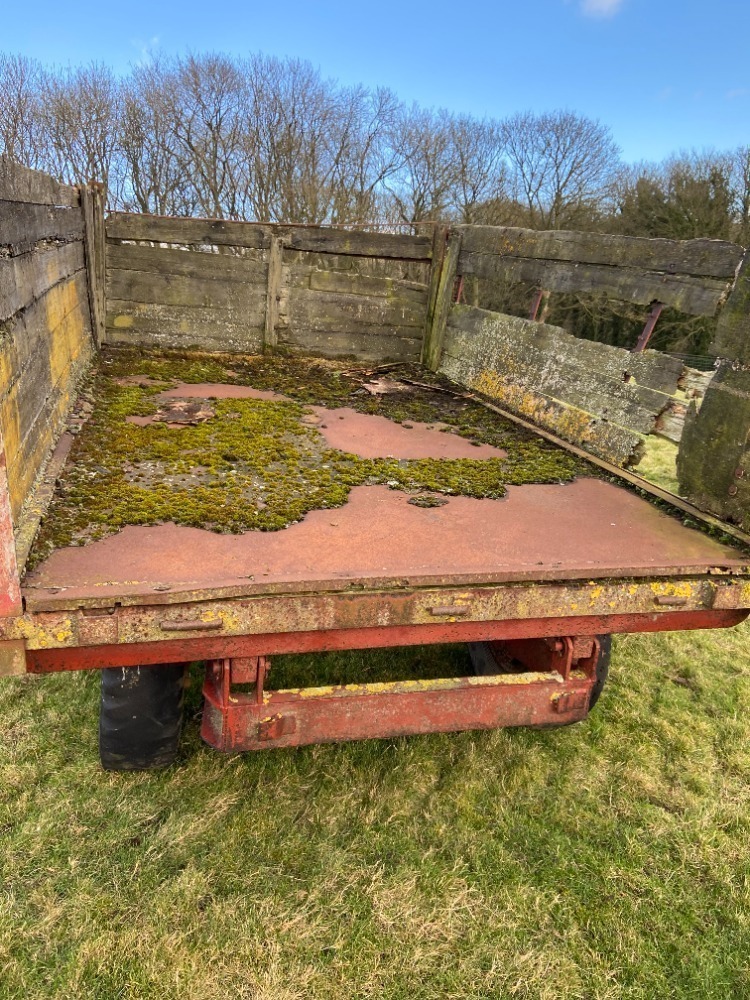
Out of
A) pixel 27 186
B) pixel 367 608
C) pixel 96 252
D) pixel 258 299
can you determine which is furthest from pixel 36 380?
pixel 258 299

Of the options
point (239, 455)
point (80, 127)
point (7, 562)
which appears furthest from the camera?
point (80, 127)

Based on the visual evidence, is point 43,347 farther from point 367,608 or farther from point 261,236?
point 261,236

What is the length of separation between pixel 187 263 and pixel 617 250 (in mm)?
3077

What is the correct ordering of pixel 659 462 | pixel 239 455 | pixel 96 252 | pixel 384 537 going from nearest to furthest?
pixel 384 537, pixel 239 455, pixel 96 252, pixel 659 462

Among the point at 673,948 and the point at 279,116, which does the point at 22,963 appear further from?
the point at 279,116

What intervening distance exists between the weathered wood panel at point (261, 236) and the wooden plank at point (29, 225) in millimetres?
972

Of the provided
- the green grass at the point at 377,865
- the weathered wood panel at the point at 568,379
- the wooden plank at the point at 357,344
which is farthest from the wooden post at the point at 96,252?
the green grass at the point at 377,865

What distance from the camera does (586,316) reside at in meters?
13.7

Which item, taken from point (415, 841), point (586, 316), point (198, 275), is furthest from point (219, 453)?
point (586, 316)

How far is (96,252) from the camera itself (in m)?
4.31

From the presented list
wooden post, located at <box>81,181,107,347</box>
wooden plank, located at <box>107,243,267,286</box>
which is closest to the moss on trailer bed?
wooden post, located at <box>81,181,107,347</box>

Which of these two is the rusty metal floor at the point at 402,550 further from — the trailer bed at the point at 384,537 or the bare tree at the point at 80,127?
the bare tree at the point at 80,127

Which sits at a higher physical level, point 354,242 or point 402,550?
point 354,242

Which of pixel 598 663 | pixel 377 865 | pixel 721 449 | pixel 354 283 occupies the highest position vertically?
pixel 354 283
